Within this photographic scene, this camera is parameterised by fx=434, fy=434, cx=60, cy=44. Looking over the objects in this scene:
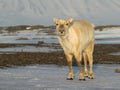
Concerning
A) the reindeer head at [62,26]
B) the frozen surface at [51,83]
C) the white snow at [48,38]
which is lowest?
the white snow at [48,38]

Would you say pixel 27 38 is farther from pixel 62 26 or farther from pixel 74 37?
pixel 62 26

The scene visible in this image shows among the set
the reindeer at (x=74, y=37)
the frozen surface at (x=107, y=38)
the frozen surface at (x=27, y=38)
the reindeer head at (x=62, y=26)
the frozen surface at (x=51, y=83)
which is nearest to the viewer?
the frozen surface at (x=51, y=83)

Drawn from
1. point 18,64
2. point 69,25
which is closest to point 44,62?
point 18,64

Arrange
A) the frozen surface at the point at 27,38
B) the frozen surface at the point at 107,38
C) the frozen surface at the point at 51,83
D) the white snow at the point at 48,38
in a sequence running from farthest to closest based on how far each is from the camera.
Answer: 1. the frozen surface at the point at 27,38
2. the white snow at the point at 48,38
3. the frozen surface at the point at 107,38
4. the frozen surface at the point at 51,83

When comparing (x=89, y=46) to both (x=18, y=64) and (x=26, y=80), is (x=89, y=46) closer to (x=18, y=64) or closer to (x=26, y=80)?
(x=26, y=80)

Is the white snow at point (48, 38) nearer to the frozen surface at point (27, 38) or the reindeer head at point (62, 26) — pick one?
the frozen surface at point (27, 38)

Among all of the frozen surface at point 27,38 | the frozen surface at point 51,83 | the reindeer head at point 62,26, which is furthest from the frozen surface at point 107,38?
the reindeer head at point 62,26

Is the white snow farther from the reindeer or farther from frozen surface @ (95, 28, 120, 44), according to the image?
the reindeer

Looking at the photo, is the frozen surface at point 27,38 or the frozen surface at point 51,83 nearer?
the frozen surface at point 51,83

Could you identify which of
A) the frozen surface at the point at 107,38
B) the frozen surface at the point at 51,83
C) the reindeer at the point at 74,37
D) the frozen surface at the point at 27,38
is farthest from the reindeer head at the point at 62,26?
the frozen surface at the point at 27,38

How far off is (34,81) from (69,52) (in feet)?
6.19

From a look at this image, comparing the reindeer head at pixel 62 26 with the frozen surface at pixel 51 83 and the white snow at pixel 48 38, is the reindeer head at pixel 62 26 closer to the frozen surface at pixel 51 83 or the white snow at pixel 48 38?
the frozen surface at pixel 51 83

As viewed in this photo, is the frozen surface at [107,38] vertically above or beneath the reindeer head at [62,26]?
beneath

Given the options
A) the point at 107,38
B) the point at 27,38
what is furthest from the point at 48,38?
the point at 107,38
